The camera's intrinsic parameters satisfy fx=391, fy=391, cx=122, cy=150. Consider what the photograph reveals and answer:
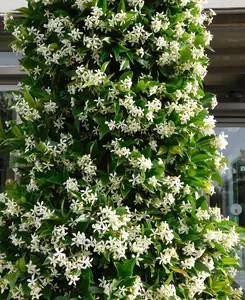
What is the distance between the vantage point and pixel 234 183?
366cm

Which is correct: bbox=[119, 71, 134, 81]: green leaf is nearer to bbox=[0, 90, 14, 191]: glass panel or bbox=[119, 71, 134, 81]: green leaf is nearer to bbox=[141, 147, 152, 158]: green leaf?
bbox=[141, 147, 152, 158]: green leaf

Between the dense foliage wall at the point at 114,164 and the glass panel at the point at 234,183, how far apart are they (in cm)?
196

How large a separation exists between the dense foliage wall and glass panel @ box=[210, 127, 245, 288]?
1.96m

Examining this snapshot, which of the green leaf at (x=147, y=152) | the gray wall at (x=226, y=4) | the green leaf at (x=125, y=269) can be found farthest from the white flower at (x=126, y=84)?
the gray wall at (x=226, y=4)

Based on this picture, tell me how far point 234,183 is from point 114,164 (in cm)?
247

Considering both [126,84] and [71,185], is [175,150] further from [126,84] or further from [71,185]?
[71,185]

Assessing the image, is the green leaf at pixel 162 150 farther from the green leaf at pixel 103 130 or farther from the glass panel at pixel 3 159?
the glass panel at pixel 3 159

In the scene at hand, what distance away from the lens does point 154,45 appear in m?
1.58

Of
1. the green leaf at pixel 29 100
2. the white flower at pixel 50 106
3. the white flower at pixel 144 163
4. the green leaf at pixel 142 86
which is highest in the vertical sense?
the green leaf at pixel 142 86

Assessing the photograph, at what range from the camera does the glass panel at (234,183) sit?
359 centimetres

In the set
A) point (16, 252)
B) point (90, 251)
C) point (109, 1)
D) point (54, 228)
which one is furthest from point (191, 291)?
point (109, 1)

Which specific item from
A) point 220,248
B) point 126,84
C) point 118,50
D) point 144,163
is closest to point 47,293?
point 144,163

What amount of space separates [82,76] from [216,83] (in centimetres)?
247

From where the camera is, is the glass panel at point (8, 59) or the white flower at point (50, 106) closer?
the white flower at point (50, 106)
